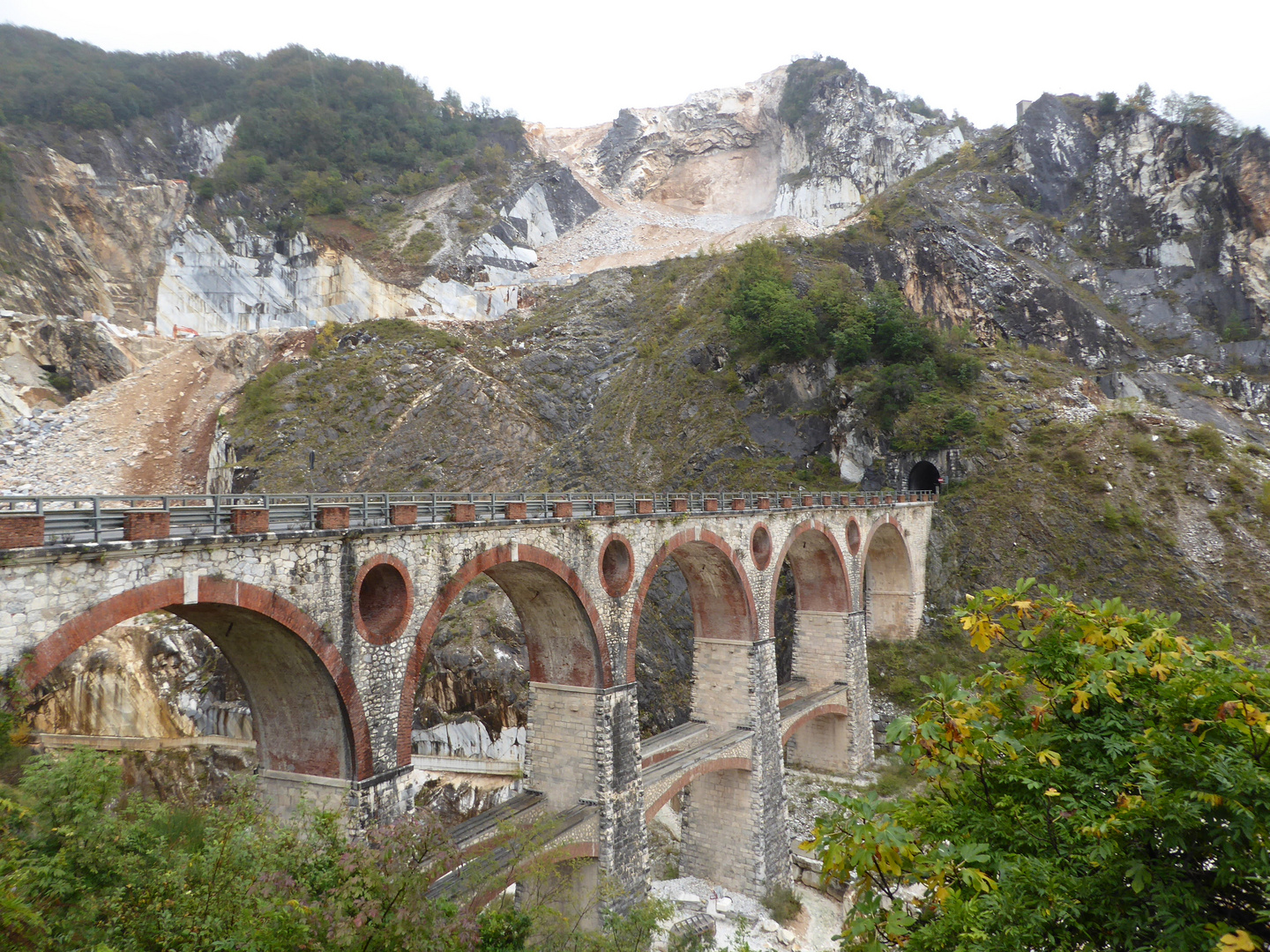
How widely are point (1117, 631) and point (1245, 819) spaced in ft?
5.56

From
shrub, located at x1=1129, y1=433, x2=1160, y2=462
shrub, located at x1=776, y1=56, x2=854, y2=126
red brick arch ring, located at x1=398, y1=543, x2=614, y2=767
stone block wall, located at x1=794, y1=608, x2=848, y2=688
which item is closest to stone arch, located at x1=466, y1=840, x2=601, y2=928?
red brick arch ring, located at x1=398, y1=543, x2=614, y2=767

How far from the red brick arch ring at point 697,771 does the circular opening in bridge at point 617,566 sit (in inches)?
258

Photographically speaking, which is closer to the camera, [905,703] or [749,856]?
[749,856]

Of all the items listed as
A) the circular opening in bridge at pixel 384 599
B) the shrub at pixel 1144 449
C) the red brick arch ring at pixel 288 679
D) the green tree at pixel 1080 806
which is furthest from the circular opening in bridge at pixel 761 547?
the shrub at pixel 1144 449

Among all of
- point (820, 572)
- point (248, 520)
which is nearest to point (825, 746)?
point (820, 572)

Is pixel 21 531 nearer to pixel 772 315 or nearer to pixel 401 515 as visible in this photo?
pixel 401 515

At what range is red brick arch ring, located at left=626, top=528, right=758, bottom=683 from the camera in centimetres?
2514

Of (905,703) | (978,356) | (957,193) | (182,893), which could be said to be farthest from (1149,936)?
(957,193)

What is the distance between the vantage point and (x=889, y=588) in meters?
40.2

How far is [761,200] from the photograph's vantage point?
97.8 m

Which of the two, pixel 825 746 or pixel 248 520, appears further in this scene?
pixel 825 746

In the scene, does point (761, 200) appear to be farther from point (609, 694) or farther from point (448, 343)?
point (609, 694)

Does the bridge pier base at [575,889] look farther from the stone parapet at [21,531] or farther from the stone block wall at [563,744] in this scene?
the stone parapet at [21,531]

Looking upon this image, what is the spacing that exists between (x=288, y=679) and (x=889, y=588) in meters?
34.5
